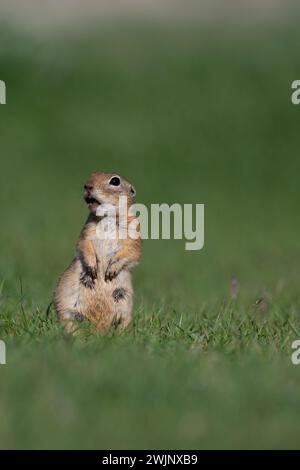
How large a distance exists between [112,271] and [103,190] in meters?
0.58

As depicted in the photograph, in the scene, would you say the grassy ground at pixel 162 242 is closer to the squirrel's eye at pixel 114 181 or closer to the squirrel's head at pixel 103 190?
the squirrel's head at pixel 103 190

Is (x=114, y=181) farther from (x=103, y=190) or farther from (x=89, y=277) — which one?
(x=89, y=277)

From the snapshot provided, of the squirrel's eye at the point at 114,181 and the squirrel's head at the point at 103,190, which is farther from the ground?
the squirrel's eye at the point at 114,181

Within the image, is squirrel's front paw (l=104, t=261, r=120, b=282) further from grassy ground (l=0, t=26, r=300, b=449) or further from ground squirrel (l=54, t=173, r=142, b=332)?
grassy ground (l=0, t=26, r=300, b=449)

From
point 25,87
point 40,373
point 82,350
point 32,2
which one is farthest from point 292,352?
point 32,2

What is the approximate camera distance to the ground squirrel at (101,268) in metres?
7.97

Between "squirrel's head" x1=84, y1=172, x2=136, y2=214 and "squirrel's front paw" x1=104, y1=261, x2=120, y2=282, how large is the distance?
404 millimetres

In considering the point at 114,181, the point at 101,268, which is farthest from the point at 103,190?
the point at 101,268

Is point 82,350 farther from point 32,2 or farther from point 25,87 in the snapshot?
point 32,2

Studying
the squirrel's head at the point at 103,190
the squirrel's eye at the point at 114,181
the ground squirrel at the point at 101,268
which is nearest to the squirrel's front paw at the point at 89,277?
the ground squirrel at the point at 101,268

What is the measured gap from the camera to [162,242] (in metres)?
16.3

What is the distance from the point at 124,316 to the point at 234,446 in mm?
2549

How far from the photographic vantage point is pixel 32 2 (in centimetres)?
2438

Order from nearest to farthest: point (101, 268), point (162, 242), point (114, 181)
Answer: point (101, 268) < point (114, 181) < point (162, 242)
